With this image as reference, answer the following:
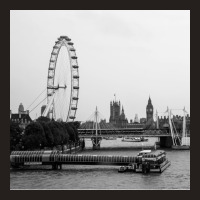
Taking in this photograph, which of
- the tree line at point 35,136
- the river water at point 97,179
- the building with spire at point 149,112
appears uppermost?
the building with spire at point 149,112

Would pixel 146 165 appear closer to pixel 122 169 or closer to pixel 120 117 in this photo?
pixel 122 169

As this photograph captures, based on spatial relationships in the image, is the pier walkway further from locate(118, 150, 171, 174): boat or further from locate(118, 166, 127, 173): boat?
locate(118, 166, 127, 173): boat

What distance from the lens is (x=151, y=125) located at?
150 m

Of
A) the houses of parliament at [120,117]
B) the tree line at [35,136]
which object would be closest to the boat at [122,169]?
the tree line at [35,136]

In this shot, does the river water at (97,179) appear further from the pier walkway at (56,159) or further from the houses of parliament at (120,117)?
the houses of parliament at (120,117)

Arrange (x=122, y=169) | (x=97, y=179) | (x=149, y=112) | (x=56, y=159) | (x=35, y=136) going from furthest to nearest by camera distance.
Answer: (x=149, y=112) < (x=35, y=136) < (x=56, y=159) < (x=122, y=169) < (x=97, y=179)

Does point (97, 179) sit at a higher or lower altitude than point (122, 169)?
lower

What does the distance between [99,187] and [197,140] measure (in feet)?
32.0

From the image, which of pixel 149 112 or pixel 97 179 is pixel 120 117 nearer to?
pixel 149 112

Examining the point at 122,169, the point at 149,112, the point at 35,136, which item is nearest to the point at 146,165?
the point at 122,169

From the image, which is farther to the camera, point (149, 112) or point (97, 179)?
point (149, 112)

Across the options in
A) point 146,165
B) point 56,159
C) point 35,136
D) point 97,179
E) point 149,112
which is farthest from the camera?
point 149,112

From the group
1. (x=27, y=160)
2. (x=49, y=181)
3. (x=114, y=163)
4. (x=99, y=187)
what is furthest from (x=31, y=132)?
(x=99, y=187)

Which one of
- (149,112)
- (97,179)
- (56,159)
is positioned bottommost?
(97,179)
